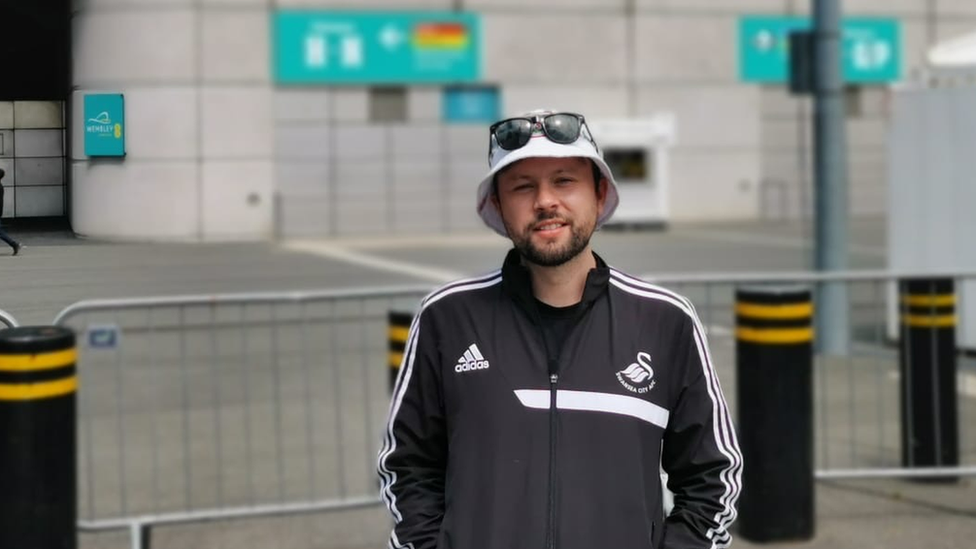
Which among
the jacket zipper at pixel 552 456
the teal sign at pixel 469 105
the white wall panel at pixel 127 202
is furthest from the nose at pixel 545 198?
the teal sign at pixel 469 105

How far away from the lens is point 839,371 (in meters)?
8.84

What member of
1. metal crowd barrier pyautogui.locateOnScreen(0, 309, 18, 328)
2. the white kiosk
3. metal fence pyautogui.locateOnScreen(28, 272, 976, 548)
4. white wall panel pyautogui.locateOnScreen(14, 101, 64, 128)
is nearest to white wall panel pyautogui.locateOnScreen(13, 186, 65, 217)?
white wall panel pyautogui.locateOnScreen(14, 101, 64, 128)

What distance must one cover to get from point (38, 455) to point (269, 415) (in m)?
4.54

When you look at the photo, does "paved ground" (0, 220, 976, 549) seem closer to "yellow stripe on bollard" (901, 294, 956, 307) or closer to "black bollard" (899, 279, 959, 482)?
"black bollard" (899, 279, 959, 482)

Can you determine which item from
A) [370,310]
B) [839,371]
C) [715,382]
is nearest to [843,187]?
[839,371]

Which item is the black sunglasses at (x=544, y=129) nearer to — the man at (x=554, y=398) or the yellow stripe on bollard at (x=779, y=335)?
the man at (x=554, y=398)

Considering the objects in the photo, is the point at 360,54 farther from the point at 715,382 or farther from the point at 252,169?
the point at 715,382

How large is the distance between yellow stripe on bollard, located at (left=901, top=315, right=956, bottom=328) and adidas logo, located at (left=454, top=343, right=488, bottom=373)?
4.71 meters

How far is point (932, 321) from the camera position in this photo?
6.52 m

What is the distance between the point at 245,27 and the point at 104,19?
23.8 m

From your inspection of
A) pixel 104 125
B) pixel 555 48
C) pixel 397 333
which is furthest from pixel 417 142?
pixel 104 125

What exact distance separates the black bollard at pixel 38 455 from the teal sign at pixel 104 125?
5.24 feet

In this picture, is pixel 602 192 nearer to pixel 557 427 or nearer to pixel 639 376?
pixel 639 376

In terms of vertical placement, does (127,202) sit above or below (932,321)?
above
